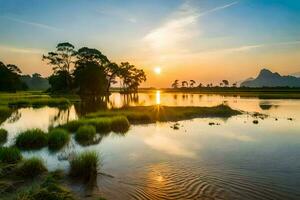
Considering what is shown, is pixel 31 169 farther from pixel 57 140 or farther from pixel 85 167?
pixel 57 140

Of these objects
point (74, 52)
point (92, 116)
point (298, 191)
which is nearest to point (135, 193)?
point (298, 191)

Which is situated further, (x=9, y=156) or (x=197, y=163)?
(x=197, y=163)

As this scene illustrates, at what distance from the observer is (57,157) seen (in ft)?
70.6

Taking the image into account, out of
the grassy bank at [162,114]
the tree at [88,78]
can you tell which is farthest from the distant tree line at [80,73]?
the grassy bank at [162,114]

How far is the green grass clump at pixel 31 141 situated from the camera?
24.5m

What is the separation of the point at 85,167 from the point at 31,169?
2.89 metres

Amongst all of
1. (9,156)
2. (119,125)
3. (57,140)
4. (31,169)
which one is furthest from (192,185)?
(119,125)

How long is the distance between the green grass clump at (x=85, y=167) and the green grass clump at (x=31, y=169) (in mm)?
1716

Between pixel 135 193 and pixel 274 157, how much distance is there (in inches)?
475

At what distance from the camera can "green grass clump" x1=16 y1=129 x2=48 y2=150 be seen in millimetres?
24545

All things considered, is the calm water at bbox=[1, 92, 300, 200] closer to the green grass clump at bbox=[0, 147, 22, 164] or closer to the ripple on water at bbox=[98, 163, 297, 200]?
the ripple on water at bbox=[98, 163, 297, 200]

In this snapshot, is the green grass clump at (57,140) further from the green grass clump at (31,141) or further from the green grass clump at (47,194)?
the green grass clump at (47,194)

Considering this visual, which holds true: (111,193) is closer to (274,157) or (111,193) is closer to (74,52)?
(274,157)

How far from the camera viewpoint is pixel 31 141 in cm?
2495
